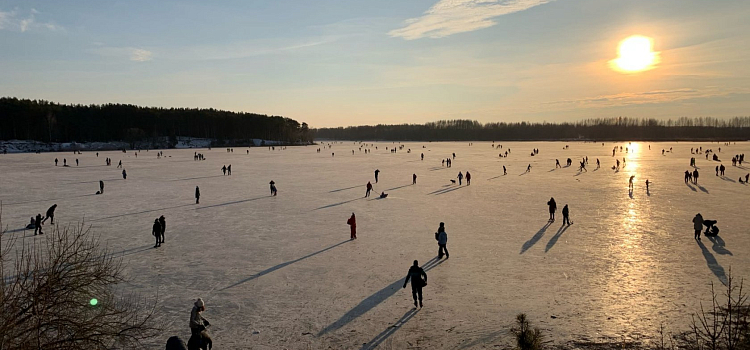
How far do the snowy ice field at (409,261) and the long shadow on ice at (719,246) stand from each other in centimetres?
7

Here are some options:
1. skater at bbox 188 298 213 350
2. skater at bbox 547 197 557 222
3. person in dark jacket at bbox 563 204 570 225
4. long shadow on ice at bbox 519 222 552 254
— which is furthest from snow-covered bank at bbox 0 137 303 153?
skater at bbox 188 298 213 350

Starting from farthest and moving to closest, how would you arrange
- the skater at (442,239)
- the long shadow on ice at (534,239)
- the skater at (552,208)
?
the skater at (552,208) < the long shadow on ice at (534,239) < the skater at (442,239)

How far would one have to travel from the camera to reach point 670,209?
60.3 ft

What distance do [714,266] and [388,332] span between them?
27.4 ft

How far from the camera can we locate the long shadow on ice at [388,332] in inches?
266

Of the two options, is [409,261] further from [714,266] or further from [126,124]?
[126,124]

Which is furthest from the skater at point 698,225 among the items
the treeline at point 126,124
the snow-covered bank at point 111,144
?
the treeline at point 126,124

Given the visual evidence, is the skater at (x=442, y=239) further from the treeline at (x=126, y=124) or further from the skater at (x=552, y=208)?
the treeline at (x=126, y=124)

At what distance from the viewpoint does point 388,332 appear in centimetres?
719

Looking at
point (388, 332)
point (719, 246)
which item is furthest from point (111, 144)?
point (719, 246)

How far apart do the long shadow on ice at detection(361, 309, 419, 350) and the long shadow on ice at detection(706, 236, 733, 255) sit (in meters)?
9.10

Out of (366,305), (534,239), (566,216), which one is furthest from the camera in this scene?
(566,216)

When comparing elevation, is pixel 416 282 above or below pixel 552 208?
below

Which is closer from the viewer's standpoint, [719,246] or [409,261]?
[409,261]
